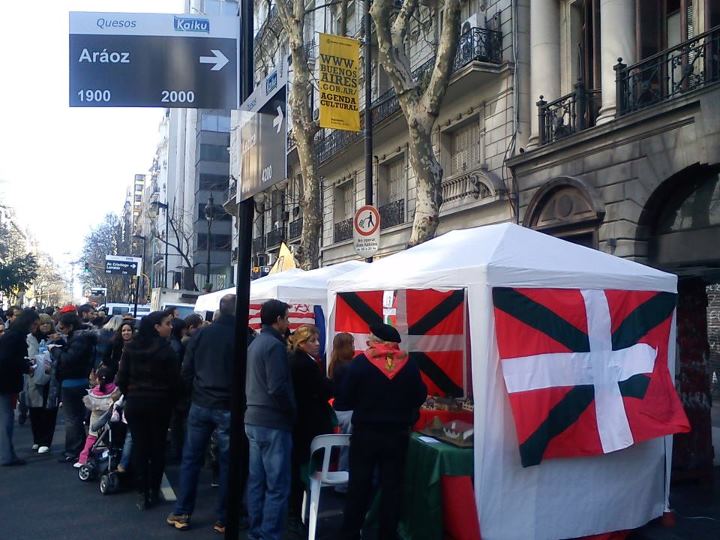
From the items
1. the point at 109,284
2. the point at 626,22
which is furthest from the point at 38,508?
the point at 109,284

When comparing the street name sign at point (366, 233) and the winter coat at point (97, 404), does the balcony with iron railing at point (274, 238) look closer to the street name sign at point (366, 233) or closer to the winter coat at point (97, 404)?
the street name sign at point (366, 233)

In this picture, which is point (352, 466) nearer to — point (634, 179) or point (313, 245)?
point (634, 179)

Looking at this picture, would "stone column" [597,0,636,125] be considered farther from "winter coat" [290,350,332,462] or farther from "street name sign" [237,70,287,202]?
"street name sign" [237,70,287,202]

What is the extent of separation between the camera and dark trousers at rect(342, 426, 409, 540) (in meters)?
5.34

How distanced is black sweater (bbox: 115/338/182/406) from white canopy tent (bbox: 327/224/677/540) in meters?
2.32

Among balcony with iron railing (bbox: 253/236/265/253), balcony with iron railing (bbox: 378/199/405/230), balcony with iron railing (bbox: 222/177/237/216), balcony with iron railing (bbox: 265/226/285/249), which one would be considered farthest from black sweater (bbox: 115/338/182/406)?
balcony with iron railing (bbox: 253/236/265/253)

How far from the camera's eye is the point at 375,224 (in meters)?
11.8

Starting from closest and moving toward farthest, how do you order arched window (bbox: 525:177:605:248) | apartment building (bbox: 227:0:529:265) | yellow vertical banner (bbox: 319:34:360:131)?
yellow vertical banner (bbox: 319:34:360:131) → arched window (bbox: 525:177:605:248) → apartment building (bbox: 227:0:529:265)

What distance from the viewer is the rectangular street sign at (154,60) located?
465cm

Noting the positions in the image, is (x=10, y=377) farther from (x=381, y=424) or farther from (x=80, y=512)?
(x=381, y=424)

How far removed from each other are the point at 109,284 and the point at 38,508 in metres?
77.4

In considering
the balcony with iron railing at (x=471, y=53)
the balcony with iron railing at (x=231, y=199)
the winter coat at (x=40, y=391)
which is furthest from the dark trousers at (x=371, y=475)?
the balcony with iron railing at (x=471, y=53)

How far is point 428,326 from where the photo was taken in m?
8.92

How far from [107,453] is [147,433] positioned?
157 centimetres
